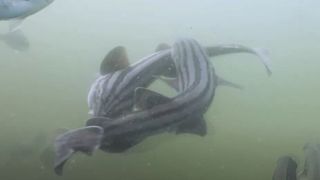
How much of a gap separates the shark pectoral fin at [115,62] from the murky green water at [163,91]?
266 millimetres

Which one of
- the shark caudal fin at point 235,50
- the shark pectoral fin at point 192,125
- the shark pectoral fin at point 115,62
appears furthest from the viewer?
the shark caudal fin at point 235,50

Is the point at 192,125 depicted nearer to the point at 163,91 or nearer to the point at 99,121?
the point at 99,121

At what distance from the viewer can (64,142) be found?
1.57m

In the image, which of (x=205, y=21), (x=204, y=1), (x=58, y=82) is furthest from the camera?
(x=204, y=1)

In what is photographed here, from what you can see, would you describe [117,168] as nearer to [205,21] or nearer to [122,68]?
[122,68]

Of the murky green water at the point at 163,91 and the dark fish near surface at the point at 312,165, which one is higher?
the dark fish near surface at the point at 312,165

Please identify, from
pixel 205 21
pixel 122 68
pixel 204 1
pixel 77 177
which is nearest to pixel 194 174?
pixel 77 177

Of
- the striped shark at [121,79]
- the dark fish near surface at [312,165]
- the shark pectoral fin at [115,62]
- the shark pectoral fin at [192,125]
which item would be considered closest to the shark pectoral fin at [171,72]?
the striped shark at [121,79]

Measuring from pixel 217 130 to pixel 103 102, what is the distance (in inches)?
38.0

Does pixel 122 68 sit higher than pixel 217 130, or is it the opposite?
pixel 122 68

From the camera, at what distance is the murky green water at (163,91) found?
2.29 m

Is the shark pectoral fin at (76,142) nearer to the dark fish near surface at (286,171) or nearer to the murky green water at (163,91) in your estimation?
the murky green water at (163,91)

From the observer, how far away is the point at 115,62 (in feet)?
6.34

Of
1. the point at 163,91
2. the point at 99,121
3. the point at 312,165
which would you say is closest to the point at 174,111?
the point at 99,121
